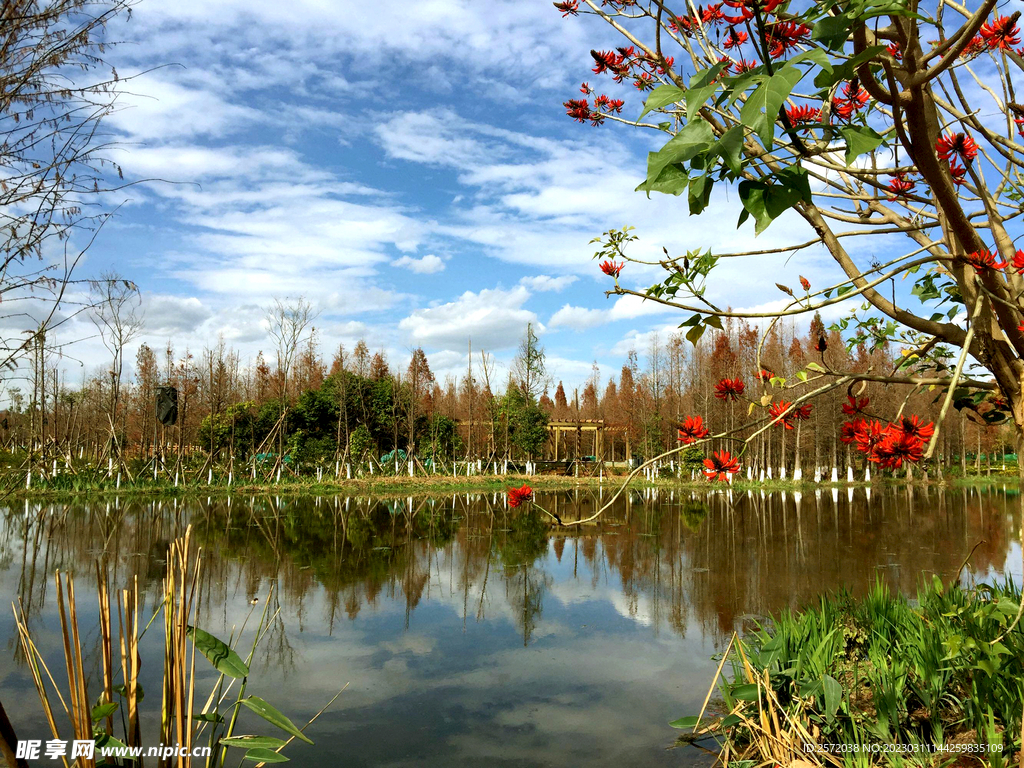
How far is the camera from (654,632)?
5188 mm

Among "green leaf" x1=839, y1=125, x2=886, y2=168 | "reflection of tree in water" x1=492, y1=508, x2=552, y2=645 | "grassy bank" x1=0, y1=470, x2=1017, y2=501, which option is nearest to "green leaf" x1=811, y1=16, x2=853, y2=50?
"green leaf" x1=839, y1=125, x2=886, y2=168

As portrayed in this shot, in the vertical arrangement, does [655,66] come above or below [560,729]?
above

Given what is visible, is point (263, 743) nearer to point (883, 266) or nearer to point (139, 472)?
point (883, 266)

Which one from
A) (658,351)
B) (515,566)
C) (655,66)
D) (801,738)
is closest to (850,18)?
(655,66)

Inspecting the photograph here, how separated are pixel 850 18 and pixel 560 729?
Result: 347 centimetres

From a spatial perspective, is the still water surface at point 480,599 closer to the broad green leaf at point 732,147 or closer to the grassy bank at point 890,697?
the grassy bank at point 890,697

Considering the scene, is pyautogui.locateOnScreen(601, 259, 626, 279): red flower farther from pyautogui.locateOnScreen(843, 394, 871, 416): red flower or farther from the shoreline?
the shoreline

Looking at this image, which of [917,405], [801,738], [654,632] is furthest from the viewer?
[917,405]

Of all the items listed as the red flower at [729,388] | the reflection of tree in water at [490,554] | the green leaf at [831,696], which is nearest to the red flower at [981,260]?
the red flower at [729,388]

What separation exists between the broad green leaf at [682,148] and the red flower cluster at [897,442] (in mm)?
1375

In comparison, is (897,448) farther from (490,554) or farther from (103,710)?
(490,554)

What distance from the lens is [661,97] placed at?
91cm

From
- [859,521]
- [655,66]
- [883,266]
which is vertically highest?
[655,66]

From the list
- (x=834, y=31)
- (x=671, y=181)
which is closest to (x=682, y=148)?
(x=671, y=181)
